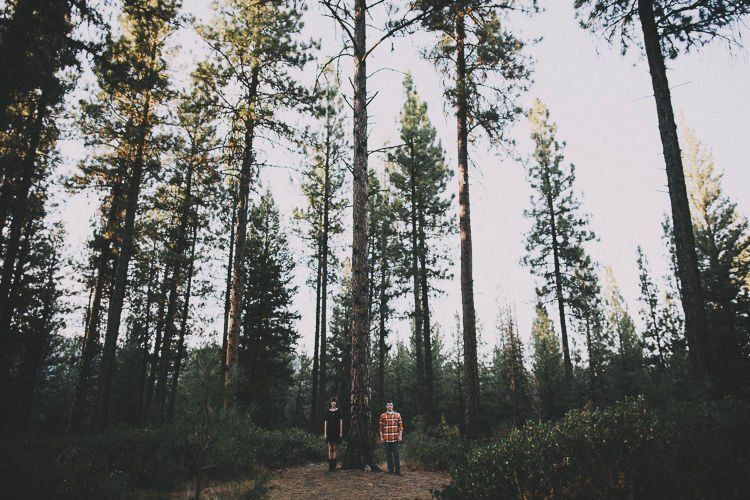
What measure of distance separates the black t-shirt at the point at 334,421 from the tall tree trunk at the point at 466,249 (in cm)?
357

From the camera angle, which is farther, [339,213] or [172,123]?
[339,213]

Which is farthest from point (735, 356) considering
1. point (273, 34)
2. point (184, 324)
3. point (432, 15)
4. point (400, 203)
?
point (184, 324)

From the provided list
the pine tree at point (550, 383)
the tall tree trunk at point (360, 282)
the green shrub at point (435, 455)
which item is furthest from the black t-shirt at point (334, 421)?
the pine tree at point (550, 383)

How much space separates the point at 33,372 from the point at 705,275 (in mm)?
37836

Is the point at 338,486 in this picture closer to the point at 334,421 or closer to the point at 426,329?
the point at 334,421

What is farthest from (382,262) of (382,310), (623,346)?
(623,346)

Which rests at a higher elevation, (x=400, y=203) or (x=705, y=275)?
(x=400, y=203)

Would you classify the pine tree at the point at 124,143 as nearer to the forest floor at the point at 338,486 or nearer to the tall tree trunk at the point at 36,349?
the forest floor at the point at 338,486

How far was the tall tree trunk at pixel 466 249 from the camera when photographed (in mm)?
10070

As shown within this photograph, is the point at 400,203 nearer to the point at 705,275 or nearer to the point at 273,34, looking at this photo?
the point at 273,34

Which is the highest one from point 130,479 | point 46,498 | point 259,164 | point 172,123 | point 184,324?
point 172,123

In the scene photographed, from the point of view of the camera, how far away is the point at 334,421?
9.35 meters

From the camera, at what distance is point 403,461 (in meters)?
11.0

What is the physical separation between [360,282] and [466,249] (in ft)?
13.0
